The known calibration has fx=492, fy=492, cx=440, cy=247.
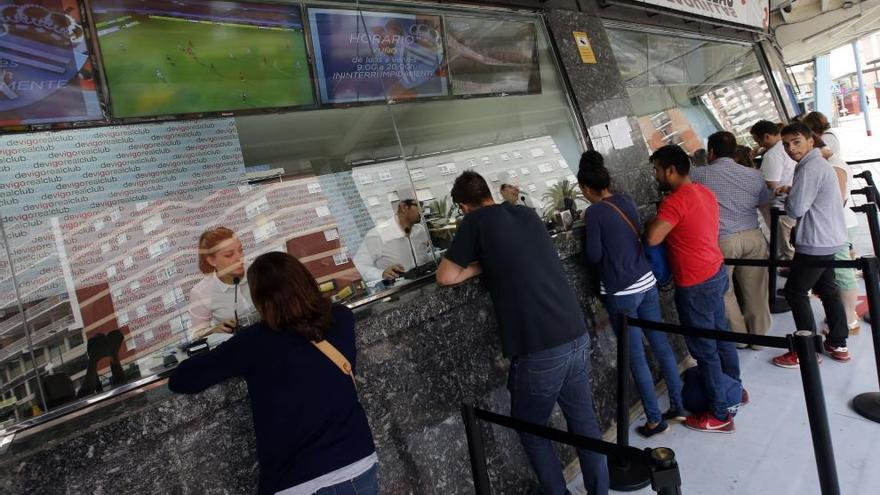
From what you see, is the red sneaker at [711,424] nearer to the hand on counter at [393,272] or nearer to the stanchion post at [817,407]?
the stanchion post at [817,407]

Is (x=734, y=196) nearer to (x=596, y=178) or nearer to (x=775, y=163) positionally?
(x=775, y=163)

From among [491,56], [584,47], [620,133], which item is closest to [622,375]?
[620,133]

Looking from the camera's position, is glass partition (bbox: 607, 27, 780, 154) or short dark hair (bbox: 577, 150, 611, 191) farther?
glass partition (bbox: 607, 27, 780, 154)

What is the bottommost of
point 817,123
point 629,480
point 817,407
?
point 629,480

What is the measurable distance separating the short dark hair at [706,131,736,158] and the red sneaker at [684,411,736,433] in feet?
5.66

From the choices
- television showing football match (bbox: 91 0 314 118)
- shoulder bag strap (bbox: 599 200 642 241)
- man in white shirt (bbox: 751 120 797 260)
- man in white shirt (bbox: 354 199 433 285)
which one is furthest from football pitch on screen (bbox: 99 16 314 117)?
man in white shirt (bbox: 751 120 797 260)

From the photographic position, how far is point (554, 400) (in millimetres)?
2113

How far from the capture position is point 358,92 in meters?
2.89

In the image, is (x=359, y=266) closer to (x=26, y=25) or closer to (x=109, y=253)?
(x=109, y=253)

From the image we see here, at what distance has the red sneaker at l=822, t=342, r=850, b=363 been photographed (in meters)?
3.30

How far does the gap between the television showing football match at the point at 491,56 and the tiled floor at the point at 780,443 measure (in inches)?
98.3

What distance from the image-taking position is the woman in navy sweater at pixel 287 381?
144 cm

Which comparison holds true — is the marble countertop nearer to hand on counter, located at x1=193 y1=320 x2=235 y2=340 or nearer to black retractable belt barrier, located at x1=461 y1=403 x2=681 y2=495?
hand on counter, located at x1=193 y1=320 x2=235 y2=340

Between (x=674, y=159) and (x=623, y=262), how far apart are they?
0.65 meters
